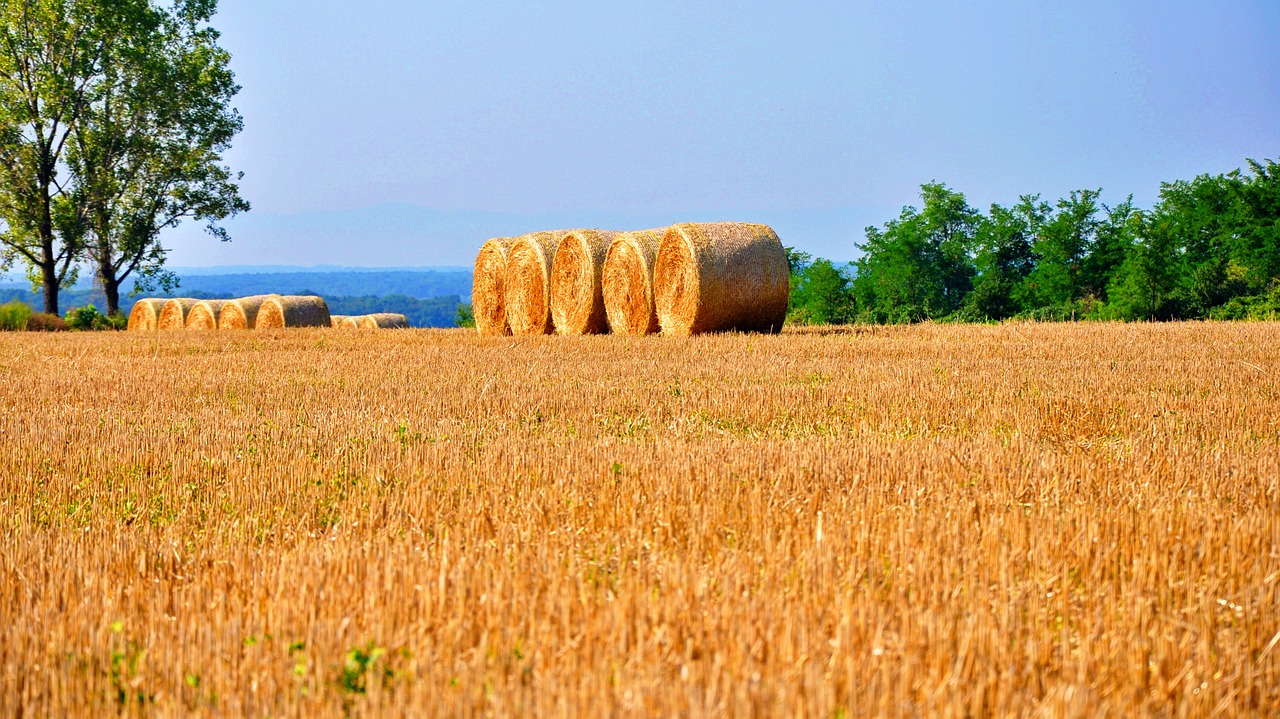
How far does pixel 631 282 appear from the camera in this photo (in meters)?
17.9

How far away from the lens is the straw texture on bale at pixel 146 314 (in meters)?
30.3

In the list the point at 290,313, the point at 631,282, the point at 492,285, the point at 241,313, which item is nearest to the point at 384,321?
the point at 241,313

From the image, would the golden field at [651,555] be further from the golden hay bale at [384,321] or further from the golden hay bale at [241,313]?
the golden hay bale at [384,321]

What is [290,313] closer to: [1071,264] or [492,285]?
[492,285]

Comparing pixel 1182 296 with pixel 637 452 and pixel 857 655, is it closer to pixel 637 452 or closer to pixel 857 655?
pixel 637 452

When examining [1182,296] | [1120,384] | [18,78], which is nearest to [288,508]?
[1120,384]

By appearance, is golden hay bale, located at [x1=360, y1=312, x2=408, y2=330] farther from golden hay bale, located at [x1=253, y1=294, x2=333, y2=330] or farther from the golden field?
the golden field

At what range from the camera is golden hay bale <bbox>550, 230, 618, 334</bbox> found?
1856cm

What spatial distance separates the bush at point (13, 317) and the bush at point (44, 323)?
0.48ft

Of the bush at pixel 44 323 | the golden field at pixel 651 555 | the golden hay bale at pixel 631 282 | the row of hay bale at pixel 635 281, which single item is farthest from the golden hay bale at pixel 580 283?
the bush at pixel 44 323

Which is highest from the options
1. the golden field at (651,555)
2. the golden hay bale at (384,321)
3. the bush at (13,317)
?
the bush at (13,317)

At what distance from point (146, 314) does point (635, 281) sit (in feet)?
60.5

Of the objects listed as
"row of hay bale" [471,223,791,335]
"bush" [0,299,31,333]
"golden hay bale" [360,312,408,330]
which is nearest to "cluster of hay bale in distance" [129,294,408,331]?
"bush" [0,299,31,333]

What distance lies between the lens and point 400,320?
115ft
